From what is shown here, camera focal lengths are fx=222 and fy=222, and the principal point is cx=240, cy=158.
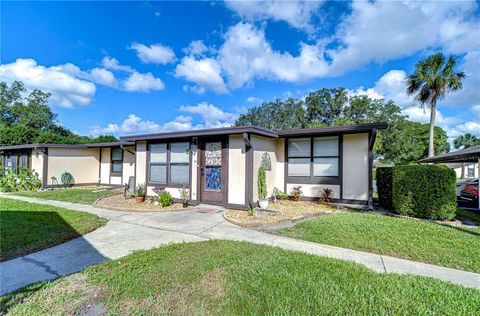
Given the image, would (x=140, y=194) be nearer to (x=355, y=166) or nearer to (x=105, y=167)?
(x=105, y=167)

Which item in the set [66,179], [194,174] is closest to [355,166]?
[194,174]

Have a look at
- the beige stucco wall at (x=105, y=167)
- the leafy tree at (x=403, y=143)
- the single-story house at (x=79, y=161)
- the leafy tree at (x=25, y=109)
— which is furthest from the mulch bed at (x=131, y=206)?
the leafy tree at (x=403, y=143)

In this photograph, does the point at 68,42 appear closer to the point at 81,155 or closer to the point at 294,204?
the point at 81,155

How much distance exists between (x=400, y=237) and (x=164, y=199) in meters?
6.99

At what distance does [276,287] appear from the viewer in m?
2.67

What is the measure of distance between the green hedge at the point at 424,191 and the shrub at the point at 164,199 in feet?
24.4

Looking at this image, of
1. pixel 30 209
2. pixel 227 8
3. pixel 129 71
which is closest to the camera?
pixel 30 209

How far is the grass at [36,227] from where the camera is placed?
407 centimetres

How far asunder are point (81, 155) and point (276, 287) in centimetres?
1543

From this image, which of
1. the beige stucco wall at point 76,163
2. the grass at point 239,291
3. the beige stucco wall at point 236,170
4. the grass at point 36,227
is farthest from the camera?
the beige stucco wall at point 76,163

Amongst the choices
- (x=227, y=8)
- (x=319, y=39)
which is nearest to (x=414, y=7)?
(x=319, y=39)

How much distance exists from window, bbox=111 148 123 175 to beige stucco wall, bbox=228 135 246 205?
905 cm

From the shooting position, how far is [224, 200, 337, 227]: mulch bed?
5849 millimetres

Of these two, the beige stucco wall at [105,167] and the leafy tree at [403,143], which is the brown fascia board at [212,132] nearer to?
the beige stucco wall at [105,167]
